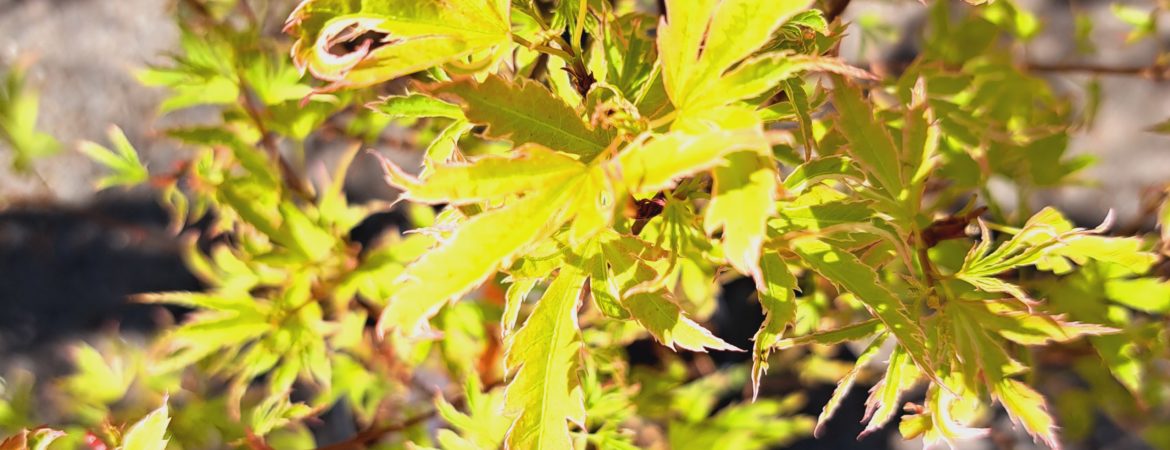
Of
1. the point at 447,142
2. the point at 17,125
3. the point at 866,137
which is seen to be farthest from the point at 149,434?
the point at 17,125

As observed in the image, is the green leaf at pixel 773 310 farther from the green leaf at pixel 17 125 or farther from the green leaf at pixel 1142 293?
the green leaf at pixel 17 125

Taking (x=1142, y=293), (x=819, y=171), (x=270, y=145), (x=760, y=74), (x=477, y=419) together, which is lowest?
(x=477, y=419)

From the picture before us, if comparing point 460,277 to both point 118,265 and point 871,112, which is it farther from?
point 118,265

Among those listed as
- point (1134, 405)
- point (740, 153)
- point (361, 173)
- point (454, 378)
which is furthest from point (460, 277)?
point (361, 173)

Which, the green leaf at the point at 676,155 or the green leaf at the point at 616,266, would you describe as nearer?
the green leaf at the point at 676,155

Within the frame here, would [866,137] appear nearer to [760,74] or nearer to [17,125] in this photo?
[760,74]

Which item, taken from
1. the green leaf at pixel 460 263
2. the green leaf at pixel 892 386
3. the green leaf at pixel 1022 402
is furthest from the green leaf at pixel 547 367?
the green leaf at pixel 1022 402
